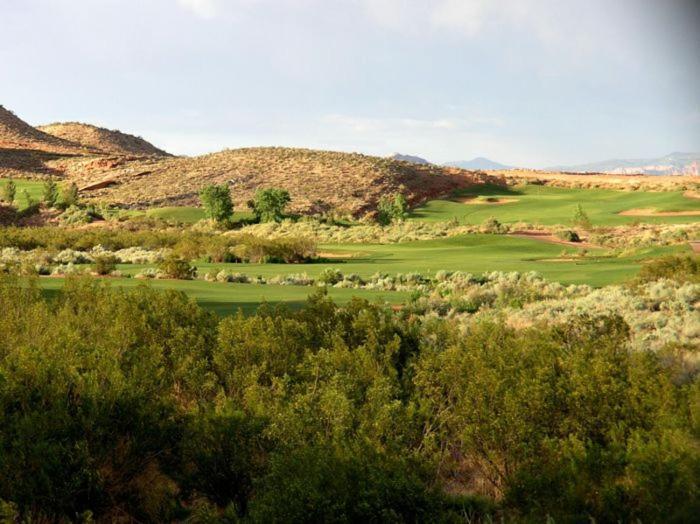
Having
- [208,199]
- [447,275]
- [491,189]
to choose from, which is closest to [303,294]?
[447,275]

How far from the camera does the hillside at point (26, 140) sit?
111 meters

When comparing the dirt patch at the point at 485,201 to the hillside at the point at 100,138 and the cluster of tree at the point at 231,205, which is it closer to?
the cluster of tree at the point at 231,205

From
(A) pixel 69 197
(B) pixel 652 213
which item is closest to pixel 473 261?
(B) pixel 652 213

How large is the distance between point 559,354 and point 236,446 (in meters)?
5.18

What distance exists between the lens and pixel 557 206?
253 feet

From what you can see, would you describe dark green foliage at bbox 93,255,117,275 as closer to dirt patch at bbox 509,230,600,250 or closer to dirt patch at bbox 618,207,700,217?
dirt patch at bbox 509,230,600,250

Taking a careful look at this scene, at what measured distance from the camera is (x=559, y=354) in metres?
→ 11.2

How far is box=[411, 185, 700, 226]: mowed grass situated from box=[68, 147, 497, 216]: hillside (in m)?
5.53

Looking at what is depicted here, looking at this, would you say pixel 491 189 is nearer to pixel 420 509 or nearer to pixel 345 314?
pixel 345 314

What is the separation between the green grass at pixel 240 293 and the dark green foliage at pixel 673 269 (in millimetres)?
7801

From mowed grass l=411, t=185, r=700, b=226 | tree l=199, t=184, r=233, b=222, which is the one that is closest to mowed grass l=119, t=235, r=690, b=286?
tree l=199, t=184, r=233, b=222

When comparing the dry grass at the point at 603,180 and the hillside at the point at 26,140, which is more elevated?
the hillside at the point at 26,140

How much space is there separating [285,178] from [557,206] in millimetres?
31291

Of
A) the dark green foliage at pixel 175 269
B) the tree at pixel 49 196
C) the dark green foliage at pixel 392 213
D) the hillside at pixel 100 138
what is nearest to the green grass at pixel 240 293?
Answer: the dark green foliage at pixel 175 269
